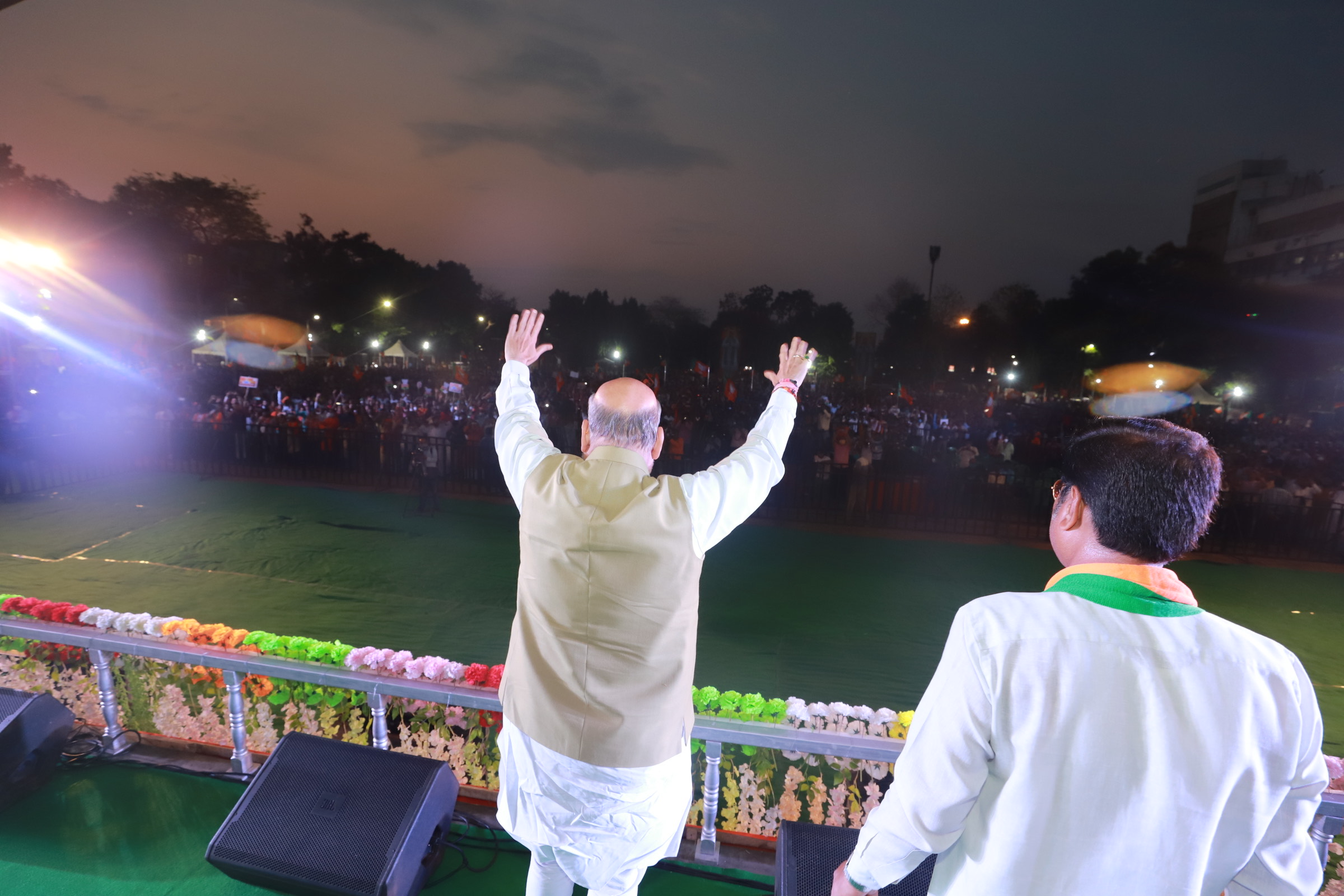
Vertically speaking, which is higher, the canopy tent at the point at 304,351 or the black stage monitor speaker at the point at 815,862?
the canopy tent at the point at 304,351

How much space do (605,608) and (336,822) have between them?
1.79m

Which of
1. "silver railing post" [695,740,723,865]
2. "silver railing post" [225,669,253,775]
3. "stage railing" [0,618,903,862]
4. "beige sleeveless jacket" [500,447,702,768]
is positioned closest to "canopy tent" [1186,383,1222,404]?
"stage railing" [0,618,903,862]

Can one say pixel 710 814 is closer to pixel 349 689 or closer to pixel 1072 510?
pixel 349 689

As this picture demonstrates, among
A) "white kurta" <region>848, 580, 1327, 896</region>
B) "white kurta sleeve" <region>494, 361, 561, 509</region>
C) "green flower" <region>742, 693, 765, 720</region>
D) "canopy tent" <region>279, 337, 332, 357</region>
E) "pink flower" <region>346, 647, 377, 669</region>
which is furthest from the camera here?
"canopy tent" <region>279, 337, 332, 357</region>

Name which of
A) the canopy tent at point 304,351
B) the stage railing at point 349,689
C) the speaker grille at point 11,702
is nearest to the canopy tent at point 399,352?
the canopy tent at point 304,351

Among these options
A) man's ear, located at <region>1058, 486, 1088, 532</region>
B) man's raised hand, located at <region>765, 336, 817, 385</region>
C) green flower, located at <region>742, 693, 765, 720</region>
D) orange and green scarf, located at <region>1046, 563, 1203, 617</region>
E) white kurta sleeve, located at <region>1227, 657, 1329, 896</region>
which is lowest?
green flower, located at <region>742, 693, 765, 720</region>

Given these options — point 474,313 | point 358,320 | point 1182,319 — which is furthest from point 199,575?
point 474,313

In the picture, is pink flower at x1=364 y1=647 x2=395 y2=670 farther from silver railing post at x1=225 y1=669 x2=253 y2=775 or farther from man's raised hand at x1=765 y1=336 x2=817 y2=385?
man's raised hand at x1=765 y1=336 x2=817 y2=385

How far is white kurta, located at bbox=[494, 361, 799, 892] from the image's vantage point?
1981mm

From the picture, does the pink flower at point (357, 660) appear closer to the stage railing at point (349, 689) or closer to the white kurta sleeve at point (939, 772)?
the stage railing at point (349, 689)

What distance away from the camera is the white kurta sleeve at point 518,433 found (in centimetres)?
209

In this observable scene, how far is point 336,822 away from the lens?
269 cm

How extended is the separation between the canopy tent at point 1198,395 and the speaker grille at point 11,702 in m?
30.1

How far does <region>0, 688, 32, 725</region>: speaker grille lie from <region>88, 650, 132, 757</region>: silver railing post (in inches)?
12.4
